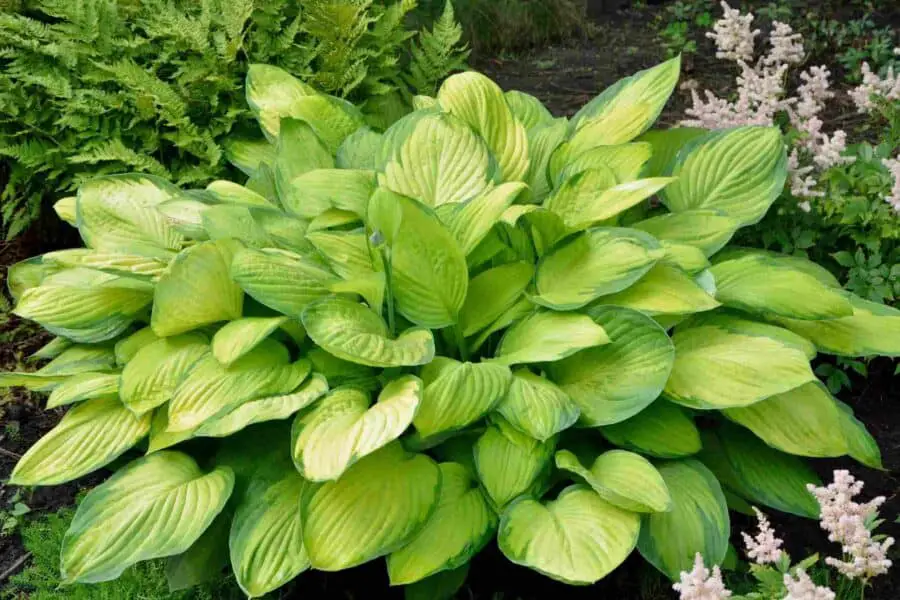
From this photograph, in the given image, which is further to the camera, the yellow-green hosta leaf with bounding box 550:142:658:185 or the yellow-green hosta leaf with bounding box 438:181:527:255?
the yellow-green hosta leaf with bounding box 550:142:658:185

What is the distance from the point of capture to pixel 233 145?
3.52 meters

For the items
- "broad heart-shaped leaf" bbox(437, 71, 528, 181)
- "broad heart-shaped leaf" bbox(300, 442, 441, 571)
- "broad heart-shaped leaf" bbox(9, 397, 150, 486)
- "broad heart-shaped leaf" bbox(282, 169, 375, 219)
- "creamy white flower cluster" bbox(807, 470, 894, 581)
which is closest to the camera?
"creamy white flower cluster" bbox(807, 470, 894, 581)

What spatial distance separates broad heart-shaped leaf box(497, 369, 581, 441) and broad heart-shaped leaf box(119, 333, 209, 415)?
84 cm

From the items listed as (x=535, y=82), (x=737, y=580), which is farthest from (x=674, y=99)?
(x=737, y=580)

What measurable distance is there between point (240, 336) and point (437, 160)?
0.81m

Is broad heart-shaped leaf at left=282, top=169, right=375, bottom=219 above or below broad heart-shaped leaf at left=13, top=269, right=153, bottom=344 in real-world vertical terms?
above

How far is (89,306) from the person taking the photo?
111 inches

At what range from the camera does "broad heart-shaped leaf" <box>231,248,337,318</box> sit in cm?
255

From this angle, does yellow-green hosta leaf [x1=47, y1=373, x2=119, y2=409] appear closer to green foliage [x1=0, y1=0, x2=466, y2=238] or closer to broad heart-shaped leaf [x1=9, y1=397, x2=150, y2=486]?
broad heart-shaped leaf [x1=9, y1=397, x2=150, y2=486]

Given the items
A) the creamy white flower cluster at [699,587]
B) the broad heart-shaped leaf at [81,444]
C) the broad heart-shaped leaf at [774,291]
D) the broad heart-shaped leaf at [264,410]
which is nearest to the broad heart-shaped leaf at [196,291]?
the broad heart-shaped leaf at [81,444]

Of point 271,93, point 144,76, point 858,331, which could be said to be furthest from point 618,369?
point 144,76

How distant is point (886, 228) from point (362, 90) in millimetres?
1920

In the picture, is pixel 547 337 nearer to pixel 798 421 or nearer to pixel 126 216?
pixel 798 421

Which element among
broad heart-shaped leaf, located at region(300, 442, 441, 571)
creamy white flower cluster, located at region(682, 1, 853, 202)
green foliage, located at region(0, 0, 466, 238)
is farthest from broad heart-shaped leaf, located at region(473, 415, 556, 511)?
green foliage, located at region(0, 0, 466, 238)
